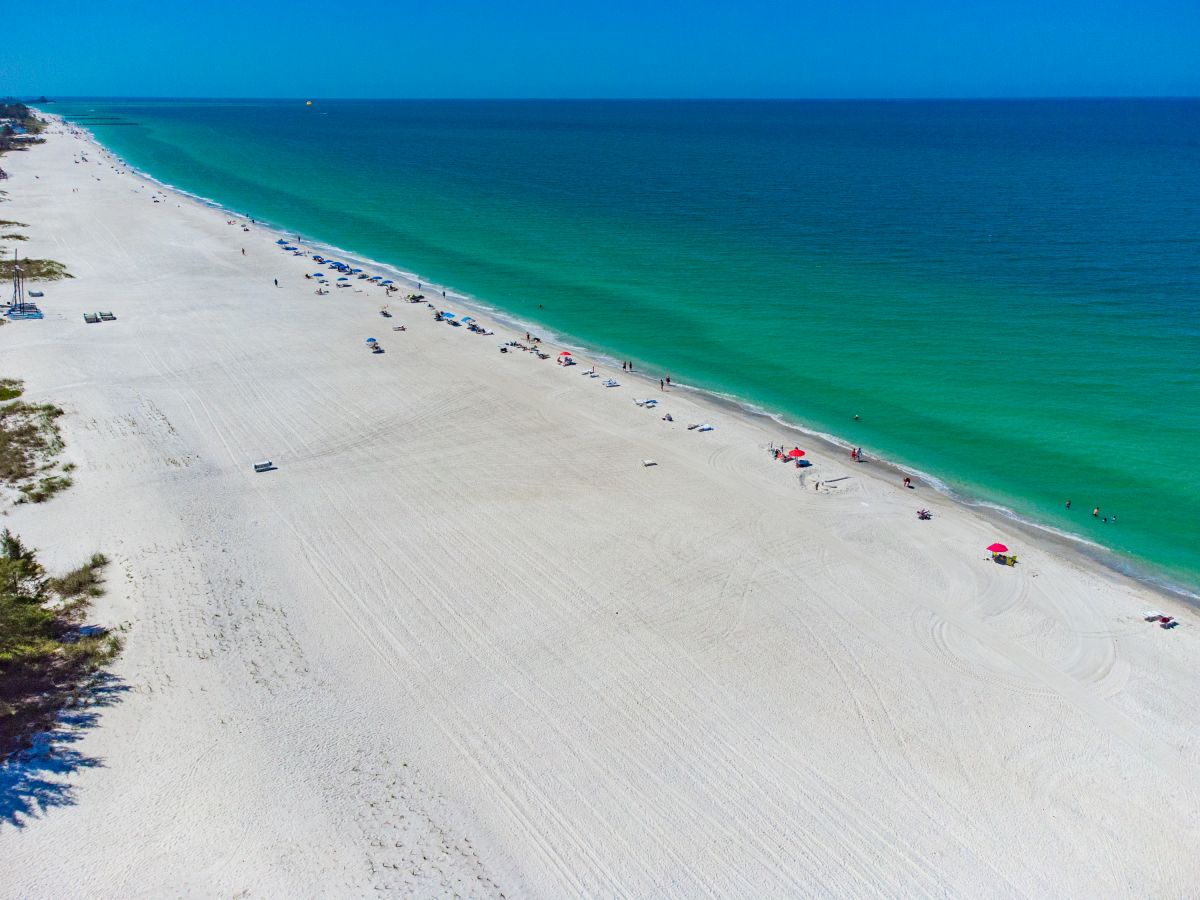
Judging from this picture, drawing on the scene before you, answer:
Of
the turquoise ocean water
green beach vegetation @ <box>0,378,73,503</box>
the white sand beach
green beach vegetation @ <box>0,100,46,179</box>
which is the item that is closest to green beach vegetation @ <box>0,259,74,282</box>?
green beach vegetation @ <box>0,378,73,503</box>

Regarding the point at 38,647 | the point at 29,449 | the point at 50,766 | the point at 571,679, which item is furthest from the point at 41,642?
the point at 29,449

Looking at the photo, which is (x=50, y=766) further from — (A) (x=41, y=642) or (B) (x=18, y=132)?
(B) (x=18, y=132)

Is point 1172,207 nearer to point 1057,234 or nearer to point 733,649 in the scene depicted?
point 1057,234

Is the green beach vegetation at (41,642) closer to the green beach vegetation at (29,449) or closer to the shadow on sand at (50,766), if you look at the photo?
the shadow on sand at (50,766)

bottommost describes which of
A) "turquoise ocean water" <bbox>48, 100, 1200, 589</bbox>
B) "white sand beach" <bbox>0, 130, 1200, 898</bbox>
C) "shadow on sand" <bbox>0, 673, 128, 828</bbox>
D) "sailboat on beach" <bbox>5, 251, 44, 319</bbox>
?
"sailboat on beach" <bbox>5, 251, 44, 319</bbox>

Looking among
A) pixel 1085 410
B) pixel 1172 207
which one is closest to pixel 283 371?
pixel 1085 410

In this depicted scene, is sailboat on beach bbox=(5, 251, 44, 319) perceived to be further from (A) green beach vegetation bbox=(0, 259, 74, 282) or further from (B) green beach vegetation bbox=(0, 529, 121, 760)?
(B) green beach vegetation bbox=(0, 529, 121, 760)

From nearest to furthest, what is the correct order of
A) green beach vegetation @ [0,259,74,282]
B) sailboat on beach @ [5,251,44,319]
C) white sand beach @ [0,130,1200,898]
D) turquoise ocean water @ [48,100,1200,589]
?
white sand beach @ [0,130,1200,898], turquoise ocean water @ [48,100,1200,589], sailboat on beach @ [5,251,44,319], green beach vegetation @ [0,259,74,282]
